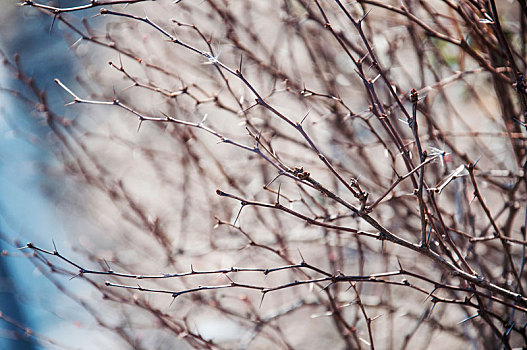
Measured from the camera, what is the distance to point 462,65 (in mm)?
2924

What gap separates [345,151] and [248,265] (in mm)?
1056

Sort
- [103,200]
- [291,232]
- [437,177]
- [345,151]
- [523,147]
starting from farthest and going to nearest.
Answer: [103,200]
[291,232]
[345,151]
[437,177]
[523,147]

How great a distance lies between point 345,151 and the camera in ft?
10.6

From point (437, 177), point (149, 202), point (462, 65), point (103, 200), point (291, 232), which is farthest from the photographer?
point (103, 200)

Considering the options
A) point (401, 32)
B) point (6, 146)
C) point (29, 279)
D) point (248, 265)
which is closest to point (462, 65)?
point (401, 32)

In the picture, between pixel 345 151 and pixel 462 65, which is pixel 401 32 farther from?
pixel 345 151

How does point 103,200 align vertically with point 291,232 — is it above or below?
above

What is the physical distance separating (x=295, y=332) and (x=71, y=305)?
A: 147 centimetres

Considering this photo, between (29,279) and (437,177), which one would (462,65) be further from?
(29,279)

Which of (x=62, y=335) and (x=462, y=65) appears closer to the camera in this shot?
(x=462, y=65)

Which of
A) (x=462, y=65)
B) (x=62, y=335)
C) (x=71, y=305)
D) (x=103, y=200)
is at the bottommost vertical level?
(x=62, y=335)

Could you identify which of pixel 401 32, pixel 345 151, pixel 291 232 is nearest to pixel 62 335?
pixel 291 232

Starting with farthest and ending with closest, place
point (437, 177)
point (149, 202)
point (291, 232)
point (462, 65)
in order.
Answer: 1. point (149, 202)
2. point (291, 232)
3. point (462, 65)
4. point (437, 177)

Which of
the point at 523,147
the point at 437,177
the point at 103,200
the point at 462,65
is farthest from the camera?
the point at 103,200
